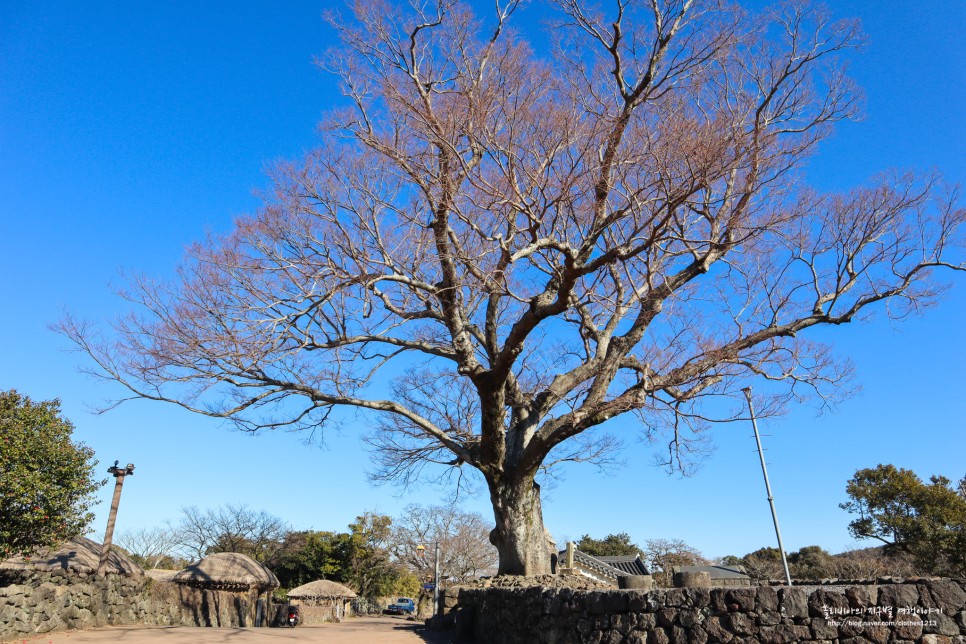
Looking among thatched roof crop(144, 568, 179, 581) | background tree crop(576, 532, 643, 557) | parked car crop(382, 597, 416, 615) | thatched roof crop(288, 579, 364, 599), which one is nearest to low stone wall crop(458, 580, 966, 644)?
thatched roof crop(144, 568, 179, 581)

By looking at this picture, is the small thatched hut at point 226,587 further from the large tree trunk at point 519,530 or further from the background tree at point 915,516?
the background tree at point 915,516

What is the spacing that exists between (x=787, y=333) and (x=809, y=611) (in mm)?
5747

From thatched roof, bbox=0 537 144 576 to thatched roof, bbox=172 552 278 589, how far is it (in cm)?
402

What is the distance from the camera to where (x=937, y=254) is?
31.0 feet

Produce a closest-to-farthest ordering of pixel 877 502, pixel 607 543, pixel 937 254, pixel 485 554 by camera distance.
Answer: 1. pixel 937 254
2. pixel 877 502
3. pixel 485 554
4. pixel 607 543

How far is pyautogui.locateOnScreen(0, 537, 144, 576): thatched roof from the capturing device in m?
11.4

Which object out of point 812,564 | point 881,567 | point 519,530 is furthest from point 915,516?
point 519,530

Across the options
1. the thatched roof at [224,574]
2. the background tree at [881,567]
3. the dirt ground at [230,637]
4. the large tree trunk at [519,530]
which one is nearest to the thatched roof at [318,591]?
the thatched roof at [224,574]

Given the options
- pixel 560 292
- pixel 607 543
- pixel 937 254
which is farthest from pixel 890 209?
pixel 607 543

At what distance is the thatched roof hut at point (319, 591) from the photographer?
25922 mm

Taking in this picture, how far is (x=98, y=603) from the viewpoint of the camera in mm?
12609

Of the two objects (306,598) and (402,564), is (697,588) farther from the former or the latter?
(402,564)

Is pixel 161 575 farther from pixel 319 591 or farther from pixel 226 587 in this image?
pixel 226 587

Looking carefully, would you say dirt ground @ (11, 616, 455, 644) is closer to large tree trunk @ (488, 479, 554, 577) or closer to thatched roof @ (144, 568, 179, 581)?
Answer: large tree trunk @ (488, 479, 554, 577)
